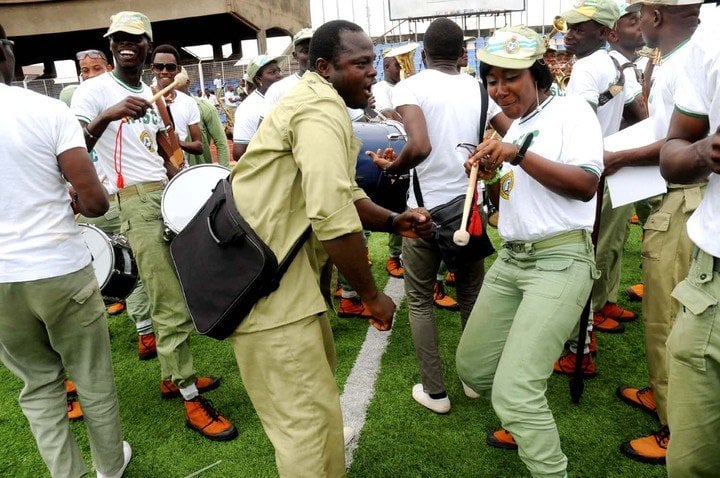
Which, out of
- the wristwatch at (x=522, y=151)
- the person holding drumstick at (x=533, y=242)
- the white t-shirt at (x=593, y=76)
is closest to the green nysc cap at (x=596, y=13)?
the white t-shirt at (x=593, y=76)

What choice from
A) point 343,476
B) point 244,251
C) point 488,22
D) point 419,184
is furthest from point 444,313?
point 488,22

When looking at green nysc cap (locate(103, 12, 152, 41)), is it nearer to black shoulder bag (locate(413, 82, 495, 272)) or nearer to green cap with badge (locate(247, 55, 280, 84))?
black shoulder bag (locate(413, 82, 495, 272))

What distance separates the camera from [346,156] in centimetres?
199

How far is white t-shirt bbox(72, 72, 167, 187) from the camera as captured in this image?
3.49 m

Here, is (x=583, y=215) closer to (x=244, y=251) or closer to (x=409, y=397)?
(x=244, y=251)

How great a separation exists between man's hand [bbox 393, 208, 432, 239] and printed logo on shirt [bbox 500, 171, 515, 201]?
17.3 inches

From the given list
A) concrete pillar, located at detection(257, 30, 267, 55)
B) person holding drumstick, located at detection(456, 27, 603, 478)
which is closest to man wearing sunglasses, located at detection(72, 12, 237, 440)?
person holding drumstick, located at detection(456, 27, 603, 478)

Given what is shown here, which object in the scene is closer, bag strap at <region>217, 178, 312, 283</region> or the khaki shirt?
the khaki shirt

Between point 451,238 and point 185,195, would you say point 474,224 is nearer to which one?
point 451,238

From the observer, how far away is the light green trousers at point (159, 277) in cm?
357

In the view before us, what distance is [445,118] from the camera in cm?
332

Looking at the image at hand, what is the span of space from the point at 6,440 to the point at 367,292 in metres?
3.05

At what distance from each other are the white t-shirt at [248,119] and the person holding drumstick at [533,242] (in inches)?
129

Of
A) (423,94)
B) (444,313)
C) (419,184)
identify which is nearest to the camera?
(423,94)
